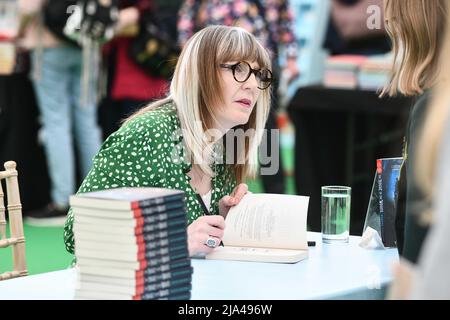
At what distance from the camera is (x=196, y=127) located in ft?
8.54

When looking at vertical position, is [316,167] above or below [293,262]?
below

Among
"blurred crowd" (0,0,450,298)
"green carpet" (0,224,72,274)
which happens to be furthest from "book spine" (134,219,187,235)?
"blurred crowd" (0,0,450,298)

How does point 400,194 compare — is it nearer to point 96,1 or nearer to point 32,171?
point 96,1

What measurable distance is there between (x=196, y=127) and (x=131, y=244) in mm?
899

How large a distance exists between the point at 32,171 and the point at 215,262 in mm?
3957

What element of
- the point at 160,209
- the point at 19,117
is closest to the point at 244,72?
the point at 160,209

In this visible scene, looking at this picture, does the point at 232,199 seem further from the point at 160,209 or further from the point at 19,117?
the point at 19,117

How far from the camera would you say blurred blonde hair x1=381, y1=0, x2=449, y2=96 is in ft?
7.03

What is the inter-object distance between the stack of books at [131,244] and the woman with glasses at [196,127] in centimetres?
64

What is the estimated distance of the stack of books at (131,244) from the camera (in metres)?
1.74

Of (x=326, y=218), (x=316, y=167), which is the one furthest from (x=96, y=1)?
(x=326, y=218)

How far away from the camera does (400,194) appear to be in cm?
227

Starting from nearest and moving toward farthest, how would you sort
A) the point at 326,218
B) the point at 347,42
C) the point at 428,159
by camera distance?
the point at 428,159 < the point at 326,218 < the point at 347,42

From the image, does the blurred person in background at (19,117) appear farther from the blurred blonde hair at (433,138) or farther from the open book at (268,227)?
the blurred blonde hair at (433,138)
